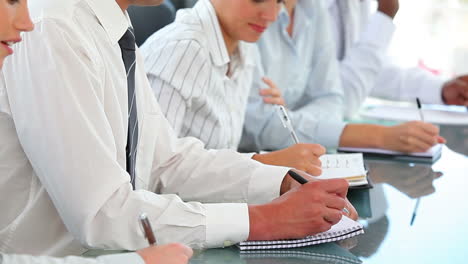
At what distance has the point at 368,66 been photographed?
2.55 metres

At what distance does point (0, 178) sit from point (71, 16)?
276 millimetres

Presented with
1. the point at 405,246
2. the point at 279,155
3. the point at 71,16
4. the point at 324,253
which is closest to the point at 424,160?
the point at 279,155

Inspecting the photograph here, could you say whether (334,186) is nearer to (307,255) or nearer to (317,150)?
(307,255)

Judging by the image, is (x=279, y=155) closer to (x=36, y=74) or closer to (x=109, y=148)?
(x=109, y=148)

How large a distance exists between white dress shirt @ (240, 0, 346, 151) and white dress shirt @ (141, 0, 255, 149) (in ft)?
0.55

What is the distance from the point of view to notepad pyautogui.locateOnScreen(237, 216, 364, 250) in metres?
1.19

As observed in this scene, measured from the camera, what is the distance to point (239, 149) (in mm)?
2059

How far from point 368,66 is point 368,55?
4cm

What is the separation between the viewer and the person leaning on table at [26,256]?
959mm

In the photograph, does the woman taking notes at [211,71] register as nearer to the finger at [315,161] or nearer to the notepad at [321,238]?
the finger at [315,161]

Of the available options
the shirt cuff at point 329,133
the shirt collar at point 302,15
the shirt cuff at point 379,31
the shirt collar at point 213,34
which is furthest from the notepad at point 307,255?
the shirt cuff at point 379,31

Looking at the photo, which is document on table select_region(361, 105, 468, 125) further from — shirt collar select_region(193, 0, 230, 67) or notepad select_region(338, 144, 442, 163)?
shirt collar select_region(193, 0, 230, 67)

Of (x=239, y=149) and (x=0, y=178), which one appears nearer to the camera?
(x=0, y=178)

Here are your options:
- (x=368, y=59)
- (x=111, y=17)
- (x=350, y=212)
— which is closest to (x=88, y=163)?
(x=111, y=17)
